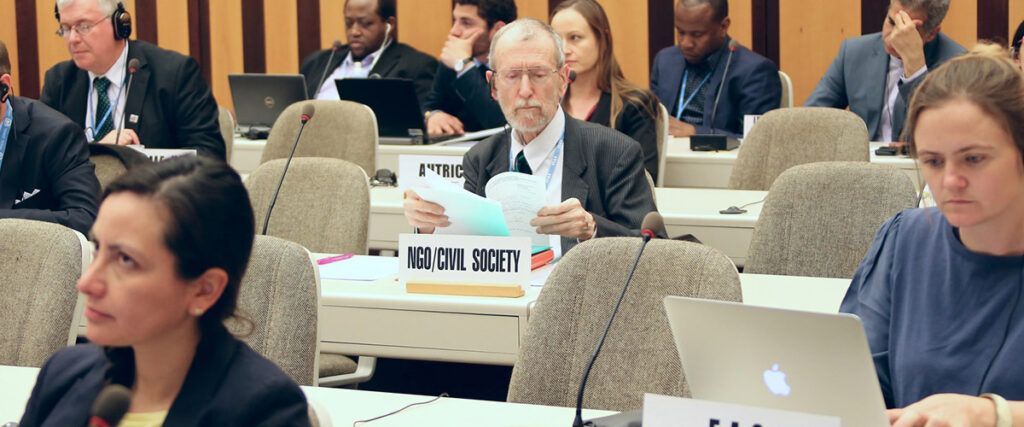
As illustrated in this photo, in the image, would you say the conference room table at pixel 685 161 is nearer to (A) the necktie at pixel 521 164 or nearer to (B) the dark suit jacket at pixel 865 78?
(B) the dark suit jacket at pixel 865 78

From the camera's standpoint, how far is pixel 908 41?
193 inches

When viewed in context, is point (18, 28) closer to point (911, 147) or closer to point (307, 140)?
point (307, 140)

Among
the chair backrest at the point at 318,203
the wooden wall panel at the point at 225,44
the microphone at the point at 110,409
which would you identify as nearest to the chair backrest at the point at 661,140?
the chair backrest at the point at 318,203

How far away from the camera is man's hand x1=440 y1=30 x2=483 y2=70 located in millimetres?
5699

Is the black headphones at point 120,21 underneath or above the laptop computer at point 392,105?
above

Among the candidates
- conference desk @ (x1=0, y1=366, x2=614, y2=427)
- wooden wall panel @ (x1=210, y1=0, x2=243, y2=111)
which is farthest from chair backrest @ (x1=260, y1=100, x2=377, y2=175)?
wooden wall panel @ (x1=210, y1=0, x2=243, y2=111)

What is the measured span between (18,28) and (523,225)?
656 cm

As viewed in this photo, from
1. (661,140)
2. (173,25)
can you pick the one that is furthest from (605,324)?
(173,25)

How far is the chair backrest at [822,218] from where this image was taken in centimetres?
285

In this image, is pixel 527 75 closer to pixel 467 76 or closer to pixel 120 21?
pixel 120 21

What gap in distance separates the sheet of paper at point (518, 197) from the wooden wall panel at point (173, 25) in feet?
18.6

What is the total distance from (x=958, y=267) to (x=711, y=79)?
4013 mm

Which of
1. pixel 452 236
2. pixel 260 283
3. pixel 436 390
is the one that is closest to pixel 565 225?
pixel 452 236

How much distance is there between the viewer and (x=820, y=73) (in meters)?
6.68
